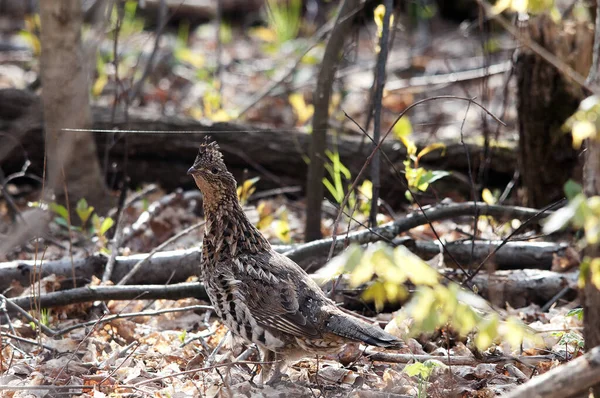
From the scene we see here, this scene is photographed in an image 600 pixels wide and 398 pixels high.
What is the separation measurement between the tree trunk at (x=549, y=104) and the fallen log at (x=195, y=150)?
22.1 inches

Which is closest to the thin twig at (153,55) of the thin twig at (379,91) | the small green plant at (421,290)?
the thin twig at (379,91)

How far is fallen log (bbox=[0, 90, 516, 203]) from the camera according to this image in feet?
23.6

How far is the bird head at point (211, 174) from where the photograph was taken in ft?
14.3

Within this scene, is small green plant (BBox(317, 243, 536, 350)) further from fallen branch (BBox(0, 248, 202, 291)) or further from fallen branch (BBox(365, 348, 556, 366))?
fallen branch (BBox(0, 248, 202, 291))

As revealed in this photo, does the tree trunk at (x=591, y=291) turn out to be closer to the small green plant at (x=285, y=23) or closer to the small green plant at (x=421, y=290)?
the small green plant at (x=421, y=290)

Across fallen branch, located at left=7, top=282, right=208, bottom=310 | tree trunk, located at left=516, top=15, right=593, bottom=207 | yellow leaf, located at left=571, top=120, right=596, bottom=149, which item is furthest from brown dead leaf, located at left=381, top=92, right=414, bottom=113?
yellow leaf, located at left=571, top=120, right=596, bottom=149

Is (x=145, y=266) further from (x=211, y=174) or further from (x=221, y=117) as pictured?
(x=221, y=117)

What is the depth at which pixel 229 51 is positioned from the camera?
42.7 ft

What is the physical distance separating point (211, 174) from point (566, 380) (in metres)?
2.45

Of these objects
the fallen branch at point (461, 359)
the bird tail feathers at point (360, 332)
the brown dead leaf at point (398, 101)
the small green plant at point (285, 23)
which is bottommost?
the fallen branch at point (461, 359)

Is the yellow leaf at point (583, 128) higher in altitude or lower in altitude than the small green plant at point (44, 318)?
higher

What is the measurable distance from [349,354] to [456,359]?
2.16 feet

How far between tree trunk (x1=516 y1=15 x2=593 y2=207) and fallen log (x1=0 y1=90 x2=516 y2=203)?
22.1 inches

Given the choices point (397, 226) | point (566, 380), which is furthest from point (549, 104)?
point (566, 380)
